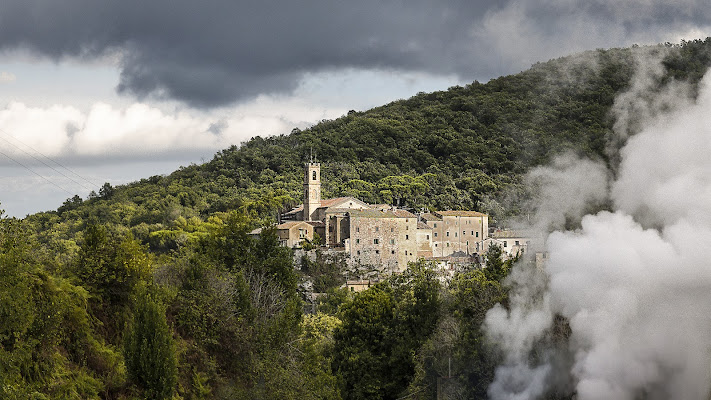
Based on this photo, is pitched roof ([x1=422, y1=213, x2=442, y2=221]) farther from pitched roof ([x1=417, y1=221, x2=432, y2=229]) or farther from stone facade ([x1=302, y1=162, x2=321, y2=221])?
stone facade ([x1=302, y1=162, x2=321, y2=221])

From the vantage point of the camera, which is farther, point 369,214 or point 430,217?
point 430,217

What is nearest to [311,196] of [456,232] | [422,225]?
[422,225]

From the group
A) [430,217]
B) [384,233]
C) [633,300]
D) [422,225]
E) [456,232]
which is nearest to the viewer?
[633,300]

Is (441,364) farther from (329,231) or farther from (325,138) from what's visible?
(325,138)

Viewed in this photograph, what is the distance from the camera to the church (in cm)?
7594

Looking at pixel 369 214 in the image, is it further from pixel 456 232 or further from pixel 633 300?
pixel 633 300

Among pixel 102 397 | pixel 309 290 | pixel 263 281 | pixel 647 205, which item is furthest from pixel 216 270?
pixel 309 290

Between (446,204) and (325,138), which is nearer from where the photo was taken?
(446,204)

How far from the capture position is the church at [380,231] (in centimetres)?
7594

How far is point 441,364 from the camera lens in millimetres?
30312

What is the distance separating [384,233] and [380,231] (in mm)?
422

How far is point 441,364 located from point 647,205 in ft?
52.1

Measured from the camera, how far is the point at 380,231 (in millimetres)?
77125

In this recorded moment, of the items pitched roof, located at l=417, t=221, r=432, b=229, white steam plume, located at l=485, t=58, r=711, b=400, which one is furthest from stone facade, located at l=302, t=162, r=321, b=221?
white steam plume, located at l=485, t=58, r=711, b=400
